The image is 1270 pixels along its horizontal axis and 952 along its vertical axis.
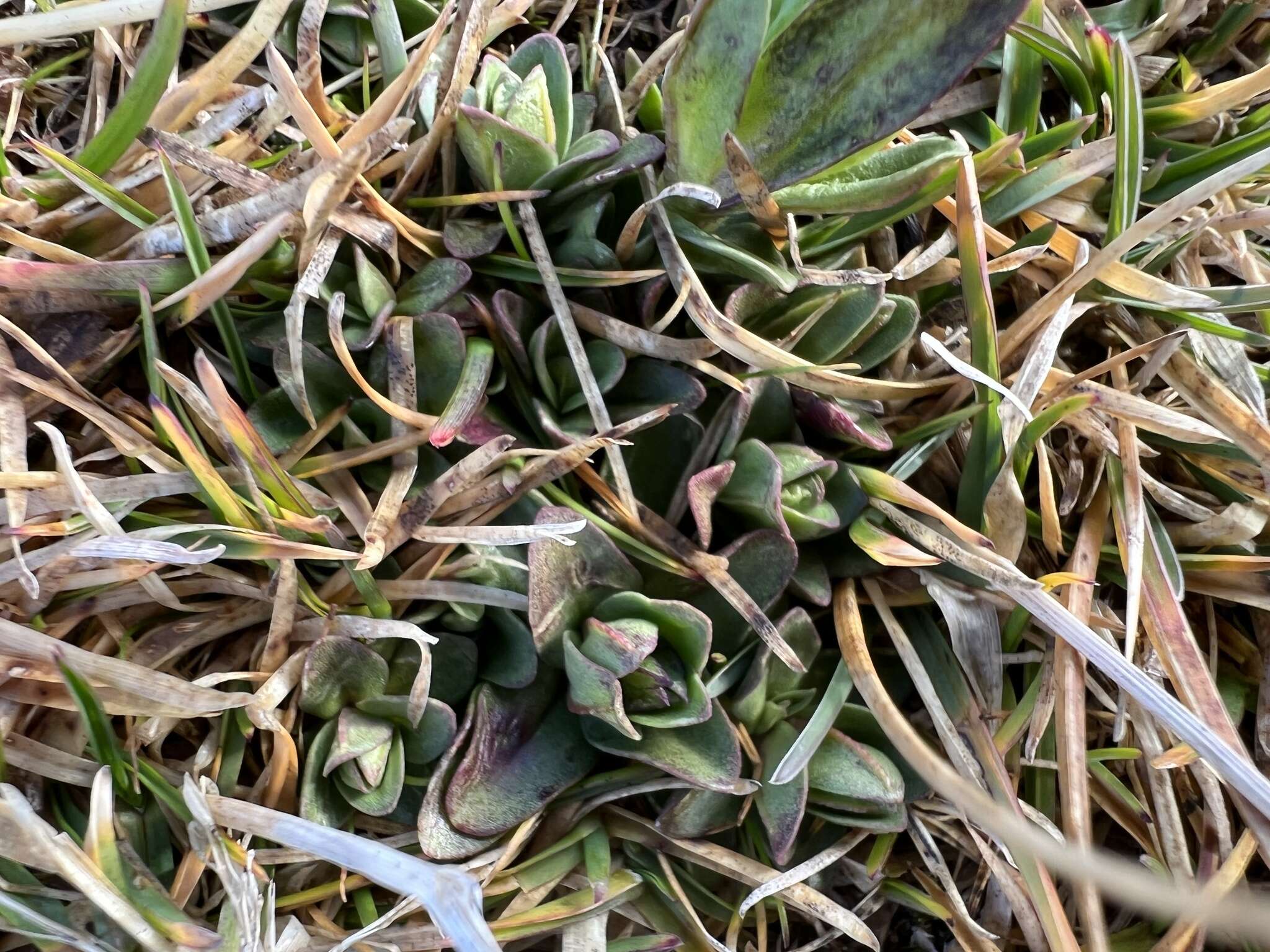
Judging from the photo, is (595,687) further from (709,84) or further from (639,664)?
(709,84)

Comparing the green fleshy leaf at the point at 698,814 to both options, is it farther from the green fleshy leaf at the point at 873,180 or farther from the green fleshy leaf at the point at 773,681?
the green fleshy leaf at the point at 873,180

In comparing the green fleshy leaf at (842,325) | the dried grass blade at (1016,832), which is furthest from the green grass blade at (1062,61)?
the dried grass blade at (1016,832)

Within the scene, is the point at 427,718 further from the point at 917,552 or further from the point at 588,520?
the point at 917,552

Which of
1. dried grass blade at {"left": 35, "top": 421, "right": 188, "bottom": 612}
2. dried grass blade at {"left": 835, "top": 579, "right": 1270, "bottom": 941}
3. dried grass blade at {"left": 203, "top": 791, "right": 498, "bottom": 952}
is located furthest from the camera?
dried grass blade at {"left": 35, "top": 421, "right": 188, "bottom": 612}

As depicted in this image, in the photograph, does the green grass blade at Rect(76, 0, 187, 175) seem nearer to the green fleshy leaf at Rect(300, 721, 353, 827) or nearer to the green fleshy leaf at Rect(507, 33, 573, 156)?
the green fleshy leaf at Rect(507, 33, 573, 156)

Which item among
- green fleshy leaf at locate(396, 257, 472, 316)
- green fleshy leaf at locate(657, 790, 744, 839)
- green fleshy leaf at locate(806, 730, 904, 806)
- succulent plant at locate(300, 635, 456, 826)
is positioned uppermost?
green fleshy leaf at locate(396, 257, 472, 316)

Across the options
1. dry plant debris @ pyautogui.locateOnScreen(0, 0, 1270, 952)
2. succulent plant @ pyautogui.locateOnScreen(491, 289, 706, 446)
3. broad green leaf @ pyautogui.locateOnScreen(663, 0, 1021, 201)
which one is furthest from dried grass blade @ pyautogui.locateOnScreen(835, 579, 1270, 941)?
broad green leaf @ pyautogui.locateOnScreen(663, 0, 1021, 201)

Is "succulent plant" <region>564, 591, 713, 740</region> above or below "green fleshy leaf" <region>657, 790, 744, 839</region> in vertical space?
above

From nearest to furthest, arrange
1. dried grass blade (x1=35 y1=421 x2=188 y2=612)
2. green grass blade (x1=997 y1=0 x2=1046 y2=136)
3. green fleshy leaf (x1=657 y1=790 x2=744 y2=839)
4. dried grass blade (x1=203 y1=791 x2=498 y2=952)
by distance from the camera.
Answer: dried grass blade (x1=203 y1=791 x2=498 y2=952)
dried grass blade (x1=35 y1=421 x2=188 y2=612)
green fleshy leaf (x1=657 y1=790 x2=744 y2=839)
green grass blade (x1=997 y1=0 x2=1046 y2=136)
